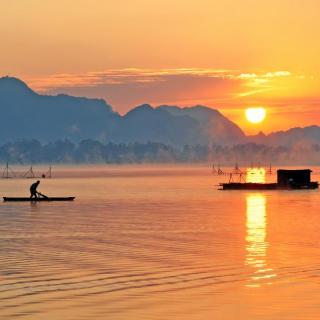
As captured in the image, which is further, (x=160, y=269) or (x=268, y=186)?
(x=268, y=186)

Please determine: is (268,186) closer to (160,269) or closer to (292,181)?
(292,181)

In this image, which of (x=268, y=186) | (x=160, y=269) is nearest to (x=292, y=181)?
(x=268, y=186)

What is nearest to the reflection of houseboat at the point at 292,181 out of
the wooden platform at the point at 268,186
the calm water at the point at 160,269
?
the wooden platform at the point at 268,186

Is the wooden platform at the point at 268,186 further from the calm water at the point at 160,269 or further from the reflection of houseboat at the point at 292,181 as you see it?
the calm water at the point at 160,269

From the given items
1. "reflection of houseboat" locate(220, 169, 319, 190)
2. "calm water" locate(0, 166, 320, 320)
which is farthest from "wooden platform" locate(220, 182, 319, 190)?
"calm water" locate(0, 166, 320, 320)

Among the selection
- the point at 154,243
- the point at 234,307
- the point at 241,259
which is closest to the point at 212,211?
the point at 154,243

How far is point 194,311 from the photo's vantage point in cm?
2661

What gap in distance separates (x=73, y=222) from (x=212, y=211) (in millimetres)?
22011

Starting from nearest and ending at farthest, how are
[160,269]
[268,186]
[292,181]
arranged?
[160,269], [292,181], [268,186]

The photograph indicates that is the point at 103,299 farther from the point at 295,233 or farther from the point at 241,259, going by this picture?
the point at 295,233

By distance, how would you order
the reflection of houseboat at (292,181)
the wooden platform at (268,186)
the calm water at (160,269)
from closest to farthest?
the calm water at (160,269) → the reflection of houseboat at (292,181) → the wooden platform at (268,186)

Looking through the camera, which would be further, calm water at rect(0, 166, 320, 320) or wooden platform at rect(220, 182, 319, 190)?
wooden platform at rect(220, 182, 319, 190)

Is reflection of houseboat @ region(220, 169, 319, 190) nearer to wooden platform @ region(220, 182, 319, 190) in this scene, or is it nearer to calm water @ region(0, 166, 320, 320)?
wooden platform @ region(220, 182, 319, 190)

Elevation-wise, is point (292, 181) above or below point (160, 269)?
above
